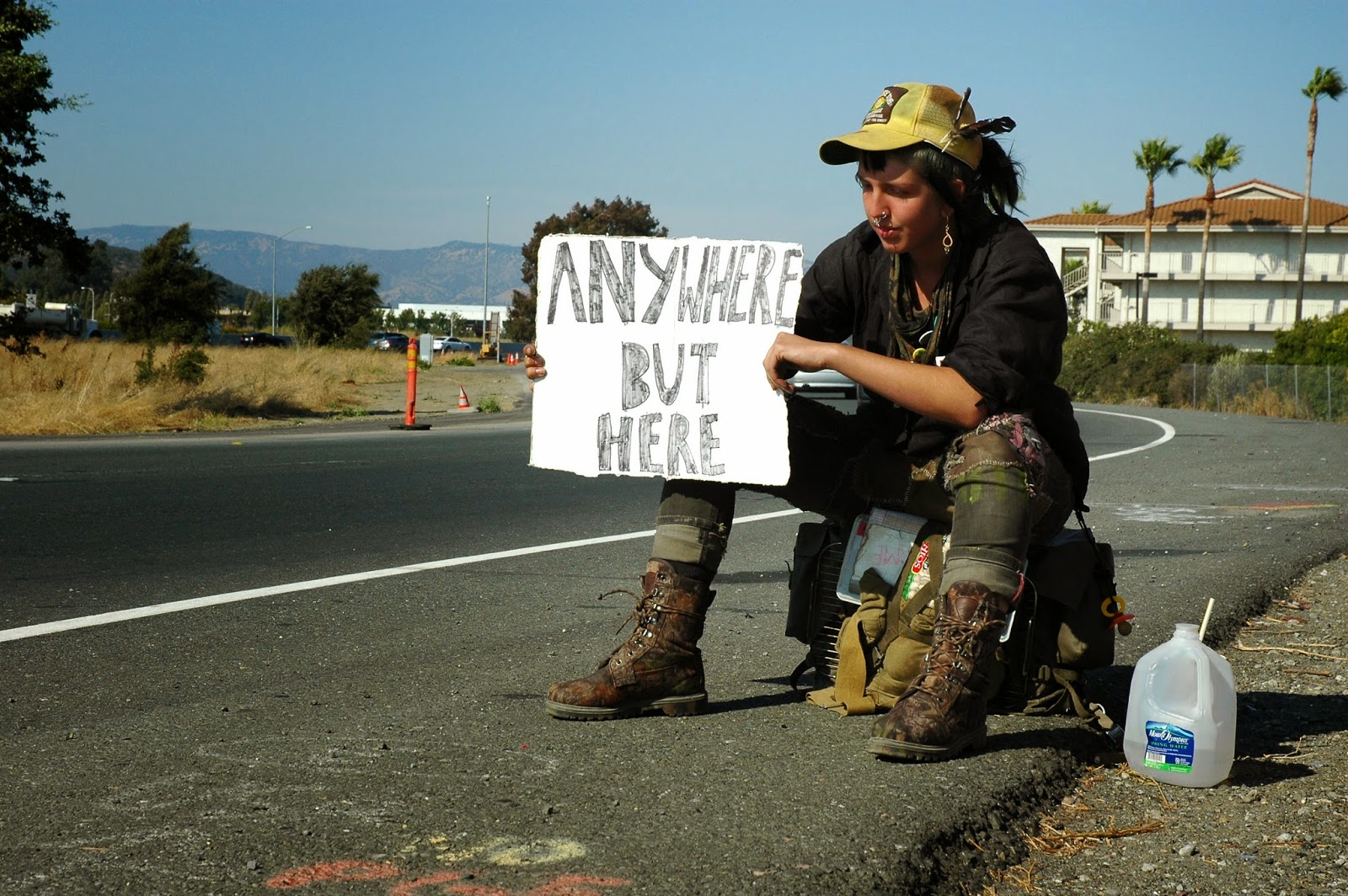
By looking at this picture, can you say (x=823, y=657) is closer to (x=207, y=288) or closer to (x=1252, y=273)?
(x=207, y=288)

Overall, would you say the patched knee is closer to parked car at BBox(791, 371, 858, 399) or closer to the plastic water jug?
the plastic water jug

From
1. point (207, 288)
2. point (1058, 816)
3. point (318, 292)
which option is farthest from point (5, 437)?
point (318, 292)

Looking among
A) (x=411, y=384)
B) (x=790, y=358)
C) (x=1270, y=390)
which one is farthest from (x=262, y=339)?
(x=790, y=358)

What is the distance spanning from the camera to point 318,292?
70562 millimetres

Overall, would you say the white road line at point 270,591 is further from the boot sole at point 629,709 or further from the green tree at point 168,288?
the green tree at point 168,288

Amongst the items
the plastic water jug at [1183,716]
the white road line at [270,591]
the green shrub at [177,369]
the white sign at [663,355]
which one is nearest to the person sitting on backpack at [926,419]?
the white sign at [663,355]

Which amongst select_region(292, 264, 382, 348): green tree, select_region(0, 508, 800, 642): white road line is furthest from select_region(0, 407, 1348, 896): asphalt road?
select_region(292, 264, 382, 348): green tree

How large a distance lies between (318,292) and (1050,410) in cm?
6994

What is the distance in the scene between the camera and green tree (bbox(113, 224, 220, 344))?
55750 millimetres

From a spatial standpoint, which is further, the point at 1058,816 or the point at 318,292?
the point at 318,292

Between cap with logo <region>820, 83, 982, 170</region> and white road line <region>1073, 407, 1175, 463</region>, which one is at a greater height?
cap with logo <region>820, 83, 982, 170</region>

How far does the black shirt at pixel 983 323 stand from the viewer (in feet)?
11.2

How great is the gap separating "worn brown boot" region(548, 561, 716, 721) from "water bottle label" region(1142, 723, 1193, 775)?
1143 millimetres

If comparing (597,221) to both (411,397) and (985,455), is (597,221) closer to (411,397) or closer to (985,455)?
(411,397)
